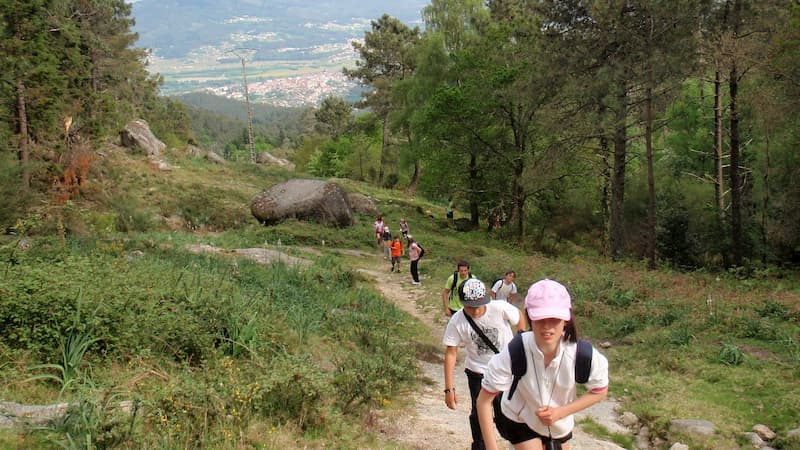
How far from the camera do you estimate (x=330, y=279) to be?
13539mm

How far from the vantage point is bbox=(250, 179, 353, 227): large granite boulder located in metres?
22.5

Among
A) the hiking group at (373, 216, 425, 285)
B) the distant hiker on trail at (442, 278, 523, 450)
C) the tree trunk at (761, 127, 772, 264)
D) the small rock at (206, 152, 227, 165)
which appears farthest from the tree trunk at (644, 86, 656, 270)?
the small rock at (206, 152, 227, 165)

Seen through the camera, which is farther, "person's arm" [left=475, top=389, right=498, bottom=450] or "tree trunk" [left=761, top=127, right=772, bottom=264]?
"tree trunk" [left=761, top=127, right=772, bottom=264]

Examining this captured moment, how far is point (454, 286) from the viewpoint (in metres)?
7.14

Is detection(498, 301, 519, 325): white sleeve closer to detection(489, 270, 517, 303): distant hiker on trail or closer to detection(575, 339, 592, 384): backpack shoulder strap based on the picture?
detection(575, 339, 592, 384): backpack shoulder strap

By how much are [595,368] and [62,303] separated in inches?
218

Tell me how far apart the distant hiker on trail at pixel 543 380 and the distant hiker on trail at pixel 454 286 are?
3584mm

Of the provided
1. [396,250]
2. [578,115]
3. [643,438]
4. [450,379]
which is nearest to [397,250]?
[396,250]

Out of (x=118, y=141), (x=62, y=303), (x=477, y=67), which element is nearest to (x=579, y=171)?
(x=477, y=67)

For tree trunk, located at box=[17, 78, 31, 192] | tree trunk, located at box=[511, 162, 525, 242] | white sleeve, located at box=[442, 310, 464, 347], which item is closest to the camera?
white sleeve, located at box=[442, 310, 464, 347]

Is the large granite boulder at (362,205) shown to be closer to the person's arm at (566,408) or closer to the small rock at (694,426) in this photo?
the small rock at (694,426)

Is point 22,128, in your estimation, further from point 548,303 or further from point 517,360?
point 548,303

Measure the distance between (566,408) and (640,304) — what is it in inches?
389

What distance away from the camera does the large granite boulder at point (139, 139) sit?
30.7 metres
